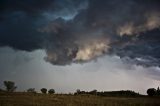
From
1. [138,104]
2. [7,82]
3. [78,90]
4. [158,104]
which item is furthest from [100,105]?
[7,82]

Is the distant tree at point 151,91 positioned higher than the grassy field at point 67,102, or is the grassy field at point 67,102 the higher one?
the distant tree at point 151,91

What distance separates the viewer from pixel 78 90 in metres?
98.3

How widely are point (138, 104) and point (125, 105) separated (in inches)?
130

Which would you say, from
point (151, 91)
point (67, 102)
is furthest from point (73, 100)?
point (151, 91)

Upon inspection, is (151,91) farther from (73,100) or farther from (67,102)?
(67,102)

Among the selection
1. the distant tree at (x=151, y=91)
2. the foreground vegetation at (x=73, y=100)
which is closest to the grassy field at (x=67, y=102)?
the foreground vegetation at (x=73, y=100)

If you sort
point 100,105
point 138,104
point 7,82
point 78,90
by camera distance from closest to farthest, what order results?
point 100,105 → point 138,104 → point 78,90 → point 7,82

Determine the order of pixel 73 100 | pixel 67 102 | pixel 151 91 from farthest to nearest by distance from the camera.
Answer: pixel 151 91, pixel 73 100, pixel 67 102

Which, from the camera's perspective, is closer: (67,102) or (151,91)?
(67,102)

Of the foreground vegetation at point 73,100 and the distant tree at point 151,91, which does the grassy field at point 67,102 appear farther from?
the distant tree at point 151,91

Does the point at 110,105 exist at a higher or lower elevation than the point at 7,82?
lower

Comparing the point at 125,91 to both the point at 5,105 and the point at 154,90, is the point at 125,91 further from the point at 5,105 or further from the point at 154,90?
the point at 5,105

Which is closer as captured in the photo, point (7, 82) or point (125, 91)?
point (125, 91)

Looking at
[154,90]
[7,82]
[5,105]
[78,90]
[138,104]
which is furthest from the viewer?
[7,82]
